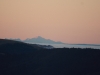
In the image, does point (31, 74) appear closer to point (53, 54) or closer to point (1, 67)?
point (1, 67)

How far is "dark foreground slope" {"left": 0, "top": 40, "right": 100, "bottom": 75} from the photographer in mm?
19828

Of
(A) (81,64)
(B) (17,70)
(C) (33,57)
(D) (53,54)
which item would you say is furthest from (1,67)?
(A) (81,64)

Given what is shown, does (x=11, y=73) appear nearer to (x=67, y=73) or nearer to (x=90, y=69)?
(x=67, y=73)

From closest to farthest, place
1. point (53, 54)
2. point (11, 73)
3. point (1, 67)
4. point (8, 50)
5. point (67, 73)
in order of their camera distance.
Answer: point (67, 73) < point (11, 73) < point (1, 67) < point (53, 54) < point (8, 50)

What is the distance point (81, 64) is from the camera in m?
21.0

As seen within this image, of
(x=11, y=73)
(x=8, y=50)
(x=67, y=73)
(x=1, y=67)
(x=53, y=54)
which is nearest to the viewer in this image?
(x=67, y=73)

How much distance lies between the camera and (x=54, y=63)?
22.3 m

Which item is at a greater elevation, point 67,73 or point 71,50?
point 71,50

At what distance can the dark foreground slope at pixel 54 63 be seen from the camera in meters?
19.8

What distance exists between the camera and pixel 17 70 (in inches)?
846

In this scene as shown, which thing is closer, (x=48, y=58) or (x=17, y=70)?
(x=17, y=70)

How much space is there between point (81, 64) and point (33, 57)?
624 centimetres

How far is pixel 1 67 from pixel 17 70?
6.69ft

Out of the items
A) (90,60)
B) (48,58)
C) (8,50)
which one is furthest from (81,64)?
(8,50)
